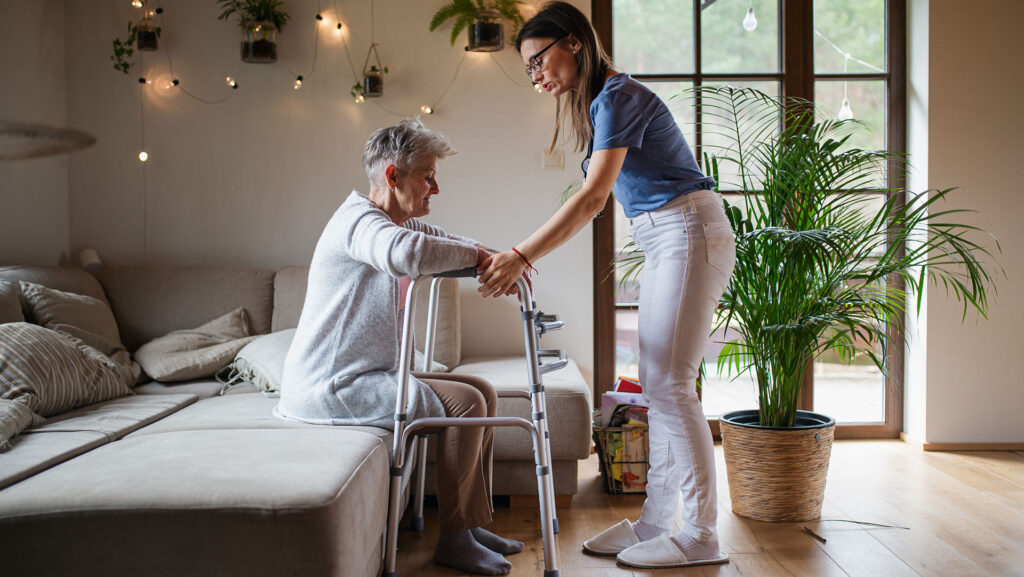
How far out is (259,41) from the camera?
122 inches

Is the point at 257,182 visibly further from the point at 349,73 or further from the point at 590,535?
the point at 590,535

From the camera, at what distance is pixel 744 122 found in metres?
3.46

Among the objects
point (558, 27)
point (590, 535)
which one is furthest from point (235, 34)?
point (590, 535)

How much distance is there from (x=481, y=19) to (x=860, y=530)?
7.46 feet

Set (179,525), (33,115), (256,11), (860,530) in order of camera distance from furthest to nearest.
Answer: (256,11), (33,115), (860,530), (179,525)

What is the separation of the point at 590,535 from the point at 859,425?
177 cm

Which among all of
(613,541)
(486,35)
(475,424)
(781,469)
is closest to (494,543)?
(613,541)

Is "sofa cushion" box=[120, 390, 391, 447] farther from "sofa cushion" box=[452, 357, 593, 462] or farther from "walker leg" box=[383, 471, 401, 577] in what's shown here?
"sofa cushion" box=[452, 357, 593, 462]

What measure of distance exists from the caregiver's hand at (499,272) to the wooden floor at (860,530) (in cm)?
76

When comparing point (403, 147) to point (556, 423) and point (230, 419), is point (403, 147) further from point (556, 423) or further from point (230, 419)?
point (556, 423)

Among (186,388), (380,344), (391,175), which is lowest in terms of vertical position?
(186,388)

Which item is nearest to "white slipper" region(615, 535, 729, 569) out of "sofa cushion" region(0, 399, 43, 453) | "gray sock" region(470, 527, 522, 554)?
"gray sock" region(470, 527, 522, 554)

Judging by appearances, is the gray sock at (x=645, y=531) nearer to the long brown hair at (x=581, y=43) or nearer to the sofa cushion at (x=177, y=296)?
the long brown hair at (x=581, y=43)

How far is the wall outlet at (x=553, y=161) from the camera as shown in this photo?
3326mm
